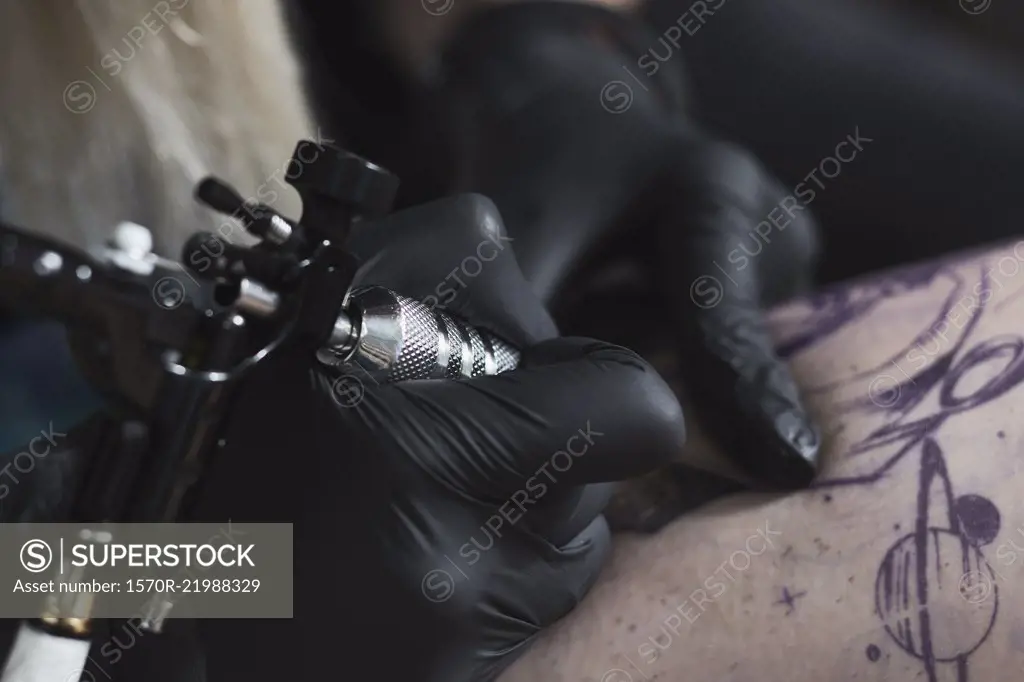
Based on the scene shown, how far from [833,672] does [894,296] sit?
28cm

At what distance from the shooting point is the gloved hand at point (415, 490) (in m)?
0.41

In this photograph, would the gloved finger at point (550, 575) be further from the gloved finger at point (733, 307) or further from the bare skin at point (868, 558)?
the gloved finger at point (733, 307)

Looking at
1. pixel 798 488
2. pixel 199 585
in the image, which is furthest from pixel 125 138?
pixel 798 488

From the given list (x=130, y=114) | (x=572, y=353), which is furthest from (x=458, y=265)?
(x=130, y=114)

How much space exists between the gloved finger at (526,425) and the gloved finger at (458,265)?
0.08 meters

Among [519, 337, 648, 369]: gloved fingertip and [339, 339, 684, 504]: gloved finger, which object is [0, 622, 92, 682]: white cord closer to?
[339, 339, 684, 504]: gloved finger

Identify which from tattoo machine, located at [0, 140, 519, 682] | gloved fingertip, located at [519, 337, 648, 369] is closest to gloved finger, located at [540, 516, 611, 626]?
gloved fingertip, located at [519, 337, 648, 369]

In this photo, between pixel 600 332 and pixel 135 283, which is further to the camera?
pixel 600 332

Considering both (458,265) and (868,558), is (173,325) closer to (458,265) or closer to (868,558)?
(458,265)

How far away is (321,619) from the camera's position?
0.42 metres

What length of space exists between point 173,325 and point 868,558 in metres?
0.40

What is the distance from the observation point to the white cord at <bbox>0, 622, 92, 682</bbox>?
277 mm

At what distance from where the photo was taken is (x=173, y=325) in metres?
0.28

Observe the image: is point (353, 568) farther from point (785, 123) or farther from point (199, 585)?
point (785, 123)
